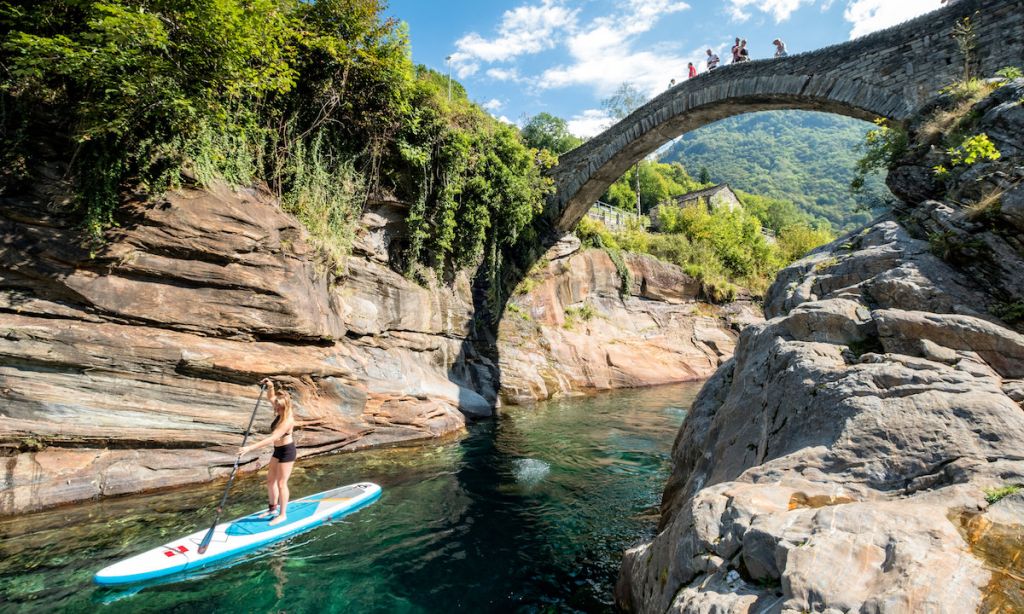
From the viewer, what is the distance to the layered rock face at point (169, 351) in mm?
5926

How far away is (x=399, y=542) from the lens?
5.12 metres

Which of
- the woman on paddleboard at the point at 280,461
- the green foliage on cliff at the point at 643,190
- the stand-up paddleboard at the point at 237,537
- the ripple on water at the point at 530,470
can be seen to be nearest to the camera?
the stand-up paddleboard at the point at 237,537

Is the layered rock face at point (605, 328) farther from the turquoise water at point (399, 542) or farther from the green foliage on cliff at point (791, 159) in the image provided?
the green foliage on cliff at point (791, 159)

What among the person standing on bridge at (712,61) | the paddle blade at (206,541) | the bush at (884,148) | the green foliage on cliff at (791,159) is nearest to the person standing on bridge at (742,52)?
the person standing on bridge at (712,61)

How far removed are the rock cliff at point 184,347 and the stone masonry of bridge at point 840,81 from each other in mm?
10025

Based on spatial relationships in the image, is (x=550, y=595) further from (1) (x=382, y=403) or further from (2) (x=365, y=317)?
(2) (x=365, y=317)

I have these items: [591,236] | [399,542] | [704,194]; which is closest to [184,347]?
[399,542]

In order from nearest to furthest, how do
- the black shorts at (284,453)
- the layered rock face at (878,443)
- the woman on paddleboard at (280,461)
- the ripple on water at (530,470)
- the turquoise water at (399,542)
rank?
the layered rock face at (878,443)
the turquoise water at (399,542)
the woman on paddleboard at (280,461)
the black shorts at (284,453)
the ripple on water at (530,470)

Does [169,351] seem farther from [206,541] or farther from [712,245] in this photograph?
[712,245]

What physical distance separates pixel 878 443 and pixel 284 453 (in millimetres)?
5795

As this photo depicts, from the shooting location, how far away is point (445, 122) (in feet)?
41.4

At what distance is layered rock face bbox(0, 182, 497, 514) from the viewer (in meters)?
5.93

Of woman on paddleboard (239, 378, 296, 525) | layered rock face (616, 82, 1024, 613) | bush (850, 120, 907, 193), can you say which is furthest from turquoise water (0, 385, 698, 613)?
bush (850, 120, 907, 193)

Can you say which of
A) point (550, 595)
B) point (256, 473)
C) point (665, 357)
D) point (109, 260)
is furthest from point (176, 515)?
point (665, 357)
